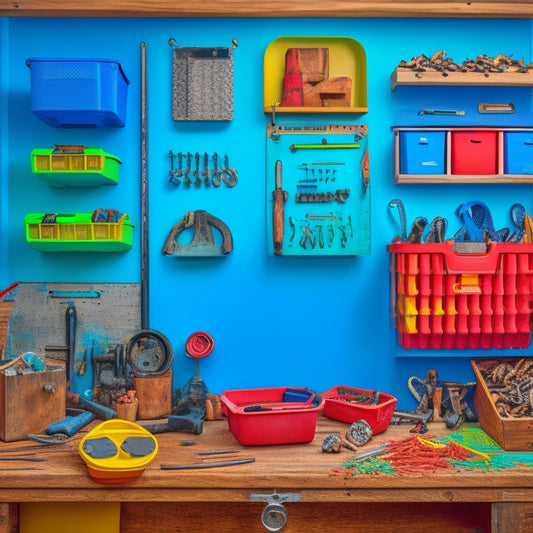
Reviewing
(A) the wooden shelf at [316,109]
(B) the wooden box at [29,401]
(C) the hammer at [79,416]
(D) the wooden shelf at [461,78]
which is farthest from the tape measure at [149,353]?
(D) the wooden shelf at [461,78]

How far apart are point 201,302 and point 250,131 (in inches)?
32.7

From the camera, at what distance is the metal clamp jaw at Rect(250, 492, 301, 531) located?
1932mm

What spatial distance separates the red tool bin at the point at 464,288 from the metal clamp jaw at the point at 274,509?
919mm

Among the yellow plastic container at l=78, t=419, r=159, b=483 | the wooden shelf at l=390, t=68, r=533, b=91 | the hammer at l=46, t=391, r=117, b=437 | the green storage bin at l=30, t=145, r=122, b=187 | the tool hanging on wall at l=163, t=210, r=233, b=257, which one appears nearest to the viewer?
the yellow plastic container at l=78, t=419, r=159, b=483

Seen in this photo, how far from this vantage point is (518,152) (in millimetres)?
2559

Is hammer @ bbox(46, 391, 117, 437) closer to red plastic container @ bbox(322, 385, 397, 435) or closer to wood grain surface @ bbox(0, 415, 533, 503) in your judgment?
wood grain surface @ bbox(0, 415, 533, 503)

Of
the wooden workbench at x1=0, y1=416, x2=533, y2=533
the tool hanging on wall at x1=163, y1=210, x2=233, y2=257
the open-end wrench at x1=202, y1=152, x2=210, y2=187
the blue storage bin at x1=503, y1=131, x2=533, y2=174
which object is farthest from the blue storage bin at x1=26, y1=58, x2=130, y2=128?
the blue storage bin at x1=503, y1=131, x2=533, y2=174

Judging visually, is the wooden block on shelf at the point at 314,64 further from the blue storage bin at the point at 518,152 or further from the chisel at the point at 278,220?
the blue storage bin at the point at 518,152

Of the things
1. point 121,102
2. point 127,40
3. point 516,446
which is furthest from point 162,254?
point 516,446

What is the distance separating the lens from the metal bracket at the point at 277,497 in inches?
76.0

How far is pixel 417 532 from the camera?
2.14 meters

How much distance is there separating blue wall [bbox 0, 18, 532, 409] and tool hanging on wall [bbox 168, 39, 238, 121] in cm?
5

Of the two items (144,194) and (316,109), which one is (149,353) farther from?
(316,109)

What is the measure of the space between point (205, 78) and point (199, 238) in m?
0.74
